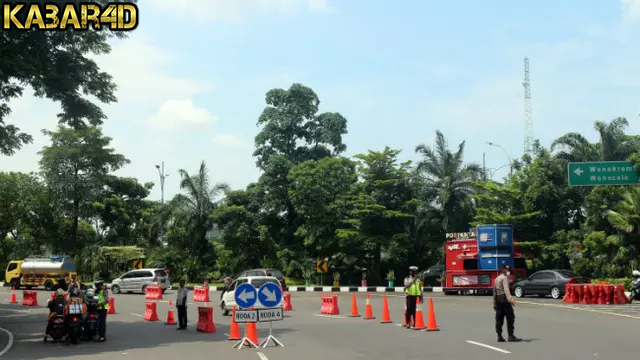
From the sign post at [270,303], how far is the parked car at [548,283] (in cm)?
2034

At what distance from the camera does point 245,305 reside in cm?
1484

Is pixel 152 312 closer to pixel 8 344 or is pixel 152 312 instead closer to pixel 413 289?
pixel 8 344

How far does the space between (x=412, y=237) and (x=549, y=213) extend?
398 inches

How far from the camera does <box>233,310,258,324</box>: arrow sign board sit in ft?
48.4

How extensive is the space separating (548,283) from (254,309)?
2131 cm

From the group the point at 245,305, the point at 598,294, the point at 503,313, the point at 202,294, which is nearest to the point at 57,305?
the point at 245,305

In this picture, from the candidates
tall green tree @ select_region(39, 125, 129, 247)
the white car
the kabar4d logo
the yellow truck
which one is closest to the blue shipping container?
the white car

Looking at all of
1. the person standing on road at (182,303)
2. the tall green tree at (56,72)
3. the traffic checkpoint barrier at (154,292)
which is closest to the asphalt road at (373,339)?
the person standing on road at (182,303)

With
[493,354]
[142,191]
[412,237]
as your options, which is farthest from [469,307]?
[142,191]

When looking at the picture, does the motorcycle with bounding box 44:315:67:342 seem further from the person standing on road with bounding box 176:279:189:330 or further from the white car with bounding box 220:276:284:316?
the white car with bounding box 220:276:284:316

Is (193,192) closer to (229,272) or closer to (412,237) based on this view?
(229,272)

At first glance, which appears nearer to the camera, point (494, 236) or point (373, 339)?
point (373, 339)

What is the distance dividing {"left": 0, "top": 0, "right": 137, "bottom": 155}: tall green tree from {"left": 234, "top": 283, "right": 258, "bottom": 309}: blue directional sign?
8210 mm

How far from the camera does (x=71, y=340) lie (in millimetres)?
16797
